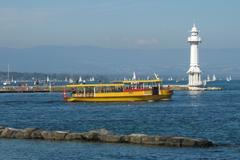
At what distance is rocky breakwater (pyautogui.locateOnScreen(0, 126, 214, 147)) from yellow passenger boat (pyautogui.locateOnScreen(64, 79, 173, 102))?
50.4 m

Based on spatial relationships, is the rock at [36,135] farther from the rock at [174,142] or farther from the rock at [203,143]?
the rock at [203,143]

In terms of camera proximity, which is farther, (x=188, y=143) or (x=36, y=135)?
(x=36, y=135)

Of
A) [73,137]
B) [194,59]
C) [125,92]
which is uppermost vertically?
[194,59]

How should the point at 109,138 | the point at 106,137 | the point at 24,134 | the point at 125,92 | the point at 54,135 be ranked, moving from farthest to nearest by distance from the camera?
the point at 125,92 → the point at 24,134 → the point at 54,135 → the point at 106,137 → the point at 109,138

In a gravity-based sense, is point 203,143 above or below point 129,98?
below

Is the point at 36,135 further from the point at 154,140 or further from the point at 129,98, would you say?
the point at 129,98

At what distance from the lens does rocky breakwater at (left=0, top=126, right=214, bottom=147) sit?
3691cm

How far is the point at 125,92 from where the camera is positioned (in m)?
94.7

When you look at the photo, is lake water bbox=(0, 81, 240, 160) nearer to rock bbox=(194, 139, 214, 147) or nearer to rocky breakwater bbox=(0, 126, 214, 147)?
rock bbox=(194, 139, 214, 147)

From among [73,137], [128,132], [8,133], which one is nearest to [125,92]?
[128,132]

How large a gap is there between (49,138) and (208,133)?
35.9 feet

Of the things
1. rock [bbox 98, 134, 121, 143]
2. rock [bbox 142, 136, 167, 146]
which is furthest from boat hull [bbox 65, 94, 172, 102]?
rock [bbox 142, 136, 167, 146]

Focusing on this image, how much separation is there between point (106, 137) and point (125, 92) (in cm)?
5517

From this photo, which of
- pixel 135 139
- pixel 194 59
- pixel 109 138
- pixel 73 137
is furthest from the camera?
pixel 194 59
